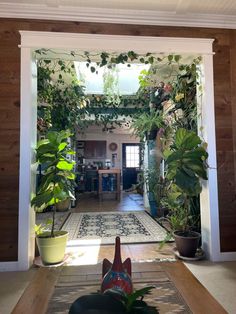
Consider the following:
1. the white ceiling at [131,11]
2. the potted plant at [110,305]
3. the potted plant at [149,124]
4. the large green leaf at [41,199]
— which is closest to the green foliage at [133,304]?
the potted plant at [110,305]

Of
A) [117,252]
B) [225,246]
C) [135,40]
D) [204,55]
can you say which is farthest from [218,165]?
[117,252]

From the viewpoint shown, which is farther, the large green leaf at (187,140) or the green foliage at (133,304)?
the large green leaf at (187,140)

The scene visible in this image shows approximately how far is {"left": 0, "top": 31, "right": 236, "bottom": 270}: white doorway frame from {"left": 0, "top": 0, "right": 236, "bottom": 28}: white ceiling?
0.20 m

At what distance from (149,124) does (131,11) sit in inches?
79.7

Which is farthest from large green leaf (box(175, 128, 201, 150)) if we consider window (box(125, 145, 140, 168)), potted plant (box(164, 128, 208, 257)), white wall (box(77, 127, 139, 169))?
window (box(125, 145, 140, 168))

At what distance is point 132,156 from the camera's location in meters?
10.6

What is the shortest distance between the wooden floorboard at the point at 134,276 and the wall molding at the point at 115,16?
2.55 m

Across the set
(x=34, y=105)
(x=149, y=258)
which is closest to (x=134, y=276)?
(x=149, y=258)

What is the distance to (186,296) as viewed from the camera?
74.4 inches

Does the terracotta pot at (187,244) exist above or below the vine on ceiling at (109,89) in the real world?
below

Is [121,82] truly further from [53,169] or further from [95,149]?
[95,149]

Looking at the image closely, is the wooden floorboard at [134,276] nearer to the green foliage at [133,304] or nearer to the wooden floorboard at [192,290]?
the wooden floorboard at [192,290]

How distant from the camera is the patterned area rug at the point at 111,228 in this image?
11.0 feet

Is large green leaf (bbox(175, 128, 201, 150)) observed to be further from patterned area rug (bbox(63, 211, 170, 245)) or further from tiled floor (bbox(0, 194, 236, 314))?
patterned area rug (bbox(63, 211, 170, 245))
